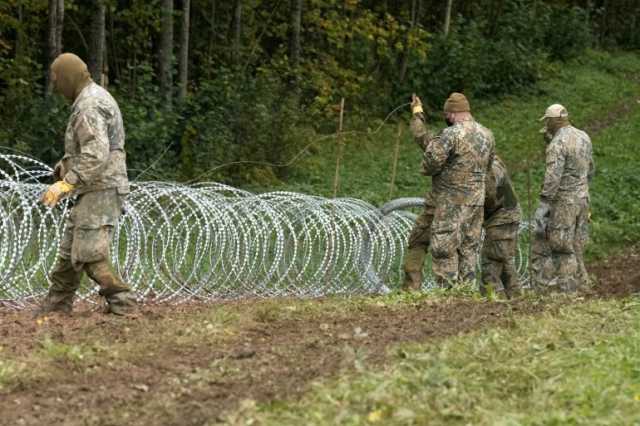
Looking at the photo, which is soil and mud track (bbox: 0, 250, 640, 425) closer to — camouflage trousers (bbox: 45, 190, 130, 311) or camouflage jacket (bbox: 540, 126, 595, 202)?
camouflage trousers (bbox: 45, 190, 130, 311)

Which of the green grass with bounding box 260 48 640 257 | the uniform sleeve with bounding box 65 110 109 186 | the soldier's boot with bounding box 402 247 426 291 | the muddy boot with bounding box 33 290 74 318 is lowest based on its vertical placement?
the green grass with bounding box 260 48 640 257

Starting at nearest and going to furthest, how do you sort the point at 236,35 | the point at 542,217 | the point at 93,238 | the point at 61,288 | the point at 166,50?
the point at 93,238
the point at 61,288
the point at 542,217
the point at 166,50
the point at 236,35

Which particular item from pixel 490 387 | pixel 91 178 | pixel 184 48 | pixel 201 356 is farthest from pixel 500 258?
pixel 184 48

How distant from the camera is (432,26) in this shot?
135ft

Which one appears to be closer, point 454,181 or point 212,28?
point 454,181

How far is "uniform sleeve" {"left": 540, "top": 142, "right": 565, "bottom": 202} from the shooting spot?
14.2 meters

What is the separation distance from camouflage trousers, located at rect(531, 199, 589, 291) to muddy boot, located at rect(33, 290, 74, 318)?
6.26m

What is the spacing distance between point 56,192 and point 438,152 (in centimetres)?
440

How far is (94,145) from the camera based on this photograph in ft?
32.2

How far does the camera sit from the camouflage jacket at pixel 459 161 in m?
12.7


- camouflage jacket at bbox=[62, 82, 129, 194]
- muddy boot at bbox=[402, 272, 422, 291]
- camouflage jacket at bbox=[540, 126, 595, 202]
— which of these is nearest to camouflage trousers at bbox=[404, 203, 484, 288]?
muddy boot at bbox=[402, 272, 422, 291]

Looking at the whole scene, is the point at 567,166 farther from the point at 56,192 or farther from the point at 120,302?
the point at 56,192

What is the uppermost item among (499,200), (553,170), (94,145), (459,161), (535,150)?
(94,145)

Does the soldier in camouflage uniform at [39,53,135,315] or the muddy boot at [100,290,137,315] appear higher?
the soldier in camouflage uniform at [39,53,135,315]
